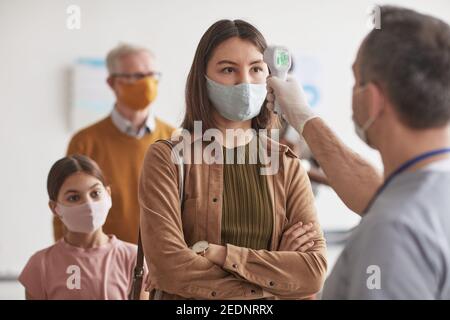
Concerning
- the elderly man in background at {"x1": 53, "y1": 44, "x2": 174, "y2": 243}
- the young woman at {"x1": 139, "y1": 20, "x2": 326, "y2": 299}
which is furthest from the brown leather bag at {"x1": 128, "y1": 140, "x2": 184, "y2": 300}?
the elderly man in background at {"x1": 53, "y1": 44, "x2": 174, "y2": 243}

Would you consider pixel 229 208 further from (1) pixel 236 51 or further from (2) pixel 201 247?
(1) pixel 236 51

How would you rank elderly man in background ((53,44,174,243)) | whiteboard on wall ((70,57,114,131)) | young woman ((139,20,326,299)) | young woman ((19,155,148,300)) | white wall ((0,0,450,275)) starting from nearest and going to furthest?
young woman ((139,20,326,299)), young woman ((19,155,148,300)), elderly man in background ((53,44,174,243)), white wall ((0,0,450,275)), whiteboard on wall ((70,57,114,131))

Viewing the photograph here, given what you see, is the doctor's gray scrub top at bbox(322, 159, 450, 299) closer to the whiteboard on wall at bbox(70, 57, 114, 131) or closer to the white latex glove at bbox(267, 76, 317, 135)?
the white latex glove at bbox(267, 76, 317, 135)

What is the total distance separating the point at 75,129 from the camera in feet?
17.5

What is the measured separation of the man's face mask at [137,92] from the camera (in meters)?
3.77

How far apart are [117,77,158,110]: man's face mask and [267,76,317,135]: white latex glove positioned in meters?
1.67

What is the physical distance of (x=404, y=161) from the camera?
1.50 meters

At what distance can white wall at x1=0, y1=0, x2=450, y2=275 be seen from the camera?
5180mm

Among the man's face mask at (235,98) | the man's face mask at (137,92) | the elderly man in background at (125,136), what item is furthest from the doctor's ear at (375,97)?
the man's face mask at (137,92)

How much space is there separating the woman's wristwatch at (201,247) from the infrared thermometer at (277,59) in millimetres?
566

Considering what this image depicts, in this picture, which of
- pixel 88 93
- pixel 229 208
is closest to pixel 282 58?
pixel 229 208

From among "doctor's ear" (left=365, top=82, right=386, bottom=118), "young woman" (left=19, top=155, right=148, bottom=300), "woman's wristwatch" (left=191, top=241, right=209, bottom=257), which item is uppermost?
"doctor's ear" (left=365, top=82, right=386, bottom=118)

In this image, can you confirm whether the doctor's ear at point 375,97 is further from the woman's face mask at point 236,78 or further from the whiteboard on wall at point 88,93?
the whiteboard on wall at point 88,93

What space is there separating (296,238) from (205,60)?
62cm
